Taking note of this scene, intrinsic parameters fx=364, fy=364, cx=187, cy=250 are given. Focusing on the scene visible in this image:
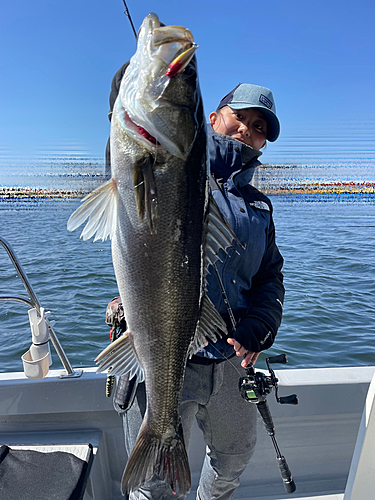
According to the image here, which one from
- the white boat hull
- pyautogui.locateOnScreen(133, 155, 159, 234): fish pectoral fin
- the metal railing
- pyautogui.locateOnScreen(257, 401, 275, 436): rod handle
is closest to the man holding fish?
pyautogui.locateOnScreen(133, 155, 159, 234): fish pectoral fin

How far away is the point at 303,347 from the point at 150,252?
5.28m

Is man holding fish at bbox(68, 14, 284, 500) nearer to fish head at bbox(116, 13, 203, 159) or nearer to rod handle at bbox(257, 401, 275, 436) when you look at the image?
fish head at bbox(116, 13, 203, 159)

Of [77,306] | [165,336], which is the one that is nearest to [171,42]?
→ [165,336]

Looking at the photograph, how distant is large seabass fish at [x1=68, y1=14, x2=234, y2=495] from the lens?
1166 millimetres

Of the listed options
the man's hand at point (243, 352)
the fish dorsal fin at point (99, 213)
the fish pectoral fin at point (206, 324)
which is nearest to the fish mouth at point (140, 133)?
the fish dorsal fin at point (99, 213)

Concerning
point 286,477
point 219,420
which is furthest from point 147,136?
point 286,477

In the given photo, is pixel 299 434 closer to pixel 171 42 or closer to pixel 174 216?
pixel 174 216

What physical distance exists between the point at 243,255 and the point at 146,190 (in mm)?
913

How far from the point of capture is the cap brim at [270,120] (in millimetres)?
2008

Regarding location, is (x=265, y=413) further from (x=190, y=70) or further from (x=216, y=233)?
(x=190, y=70)

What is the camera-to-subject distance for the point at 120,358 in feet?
4.77

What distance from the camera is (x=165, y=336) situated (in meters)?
1.38

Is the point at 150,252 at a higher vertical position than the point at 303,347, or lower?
higher

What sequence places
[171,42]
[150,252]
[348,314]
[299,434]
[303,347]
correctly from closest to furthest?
[171,42]
[150,252]
[299,434]
[303,347]
[348,314]
